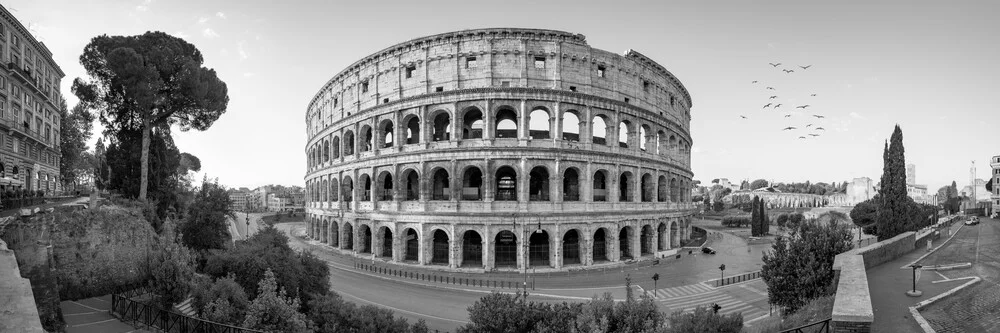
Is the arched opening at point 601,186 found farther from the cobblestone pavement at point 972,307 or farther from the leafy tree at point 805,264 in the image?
the cobblestone pavement at point 972,307

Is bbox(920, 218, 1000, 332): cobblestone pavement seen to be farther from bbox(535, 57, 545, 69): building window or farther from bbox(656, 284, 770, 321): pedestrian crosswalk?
bbox(535, 57, 545, 69): building window

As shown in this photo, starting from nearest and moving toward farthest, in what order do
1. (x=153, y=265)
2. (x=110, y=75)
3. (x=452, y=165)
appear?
(x=153, y=265) < (x=110, y=75) < (x=452, y=165)

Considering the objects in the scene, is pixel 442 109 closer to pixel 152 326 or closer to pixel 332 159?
pixel 332 159

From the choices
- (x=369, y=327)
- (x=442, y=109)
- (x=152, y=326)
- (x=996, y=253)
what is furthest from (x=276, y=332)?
(x=996, y=253)

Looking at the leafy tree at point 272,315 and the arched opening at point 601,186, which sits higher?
the arched opening at point 601,186

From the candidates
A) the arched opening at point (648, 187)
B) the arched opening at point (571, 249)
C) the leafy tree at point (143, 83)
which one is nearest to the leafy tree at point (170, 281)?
the leafy tree at point (143, 83)

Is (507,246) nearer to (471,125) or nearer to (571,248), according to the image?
(571,248)
